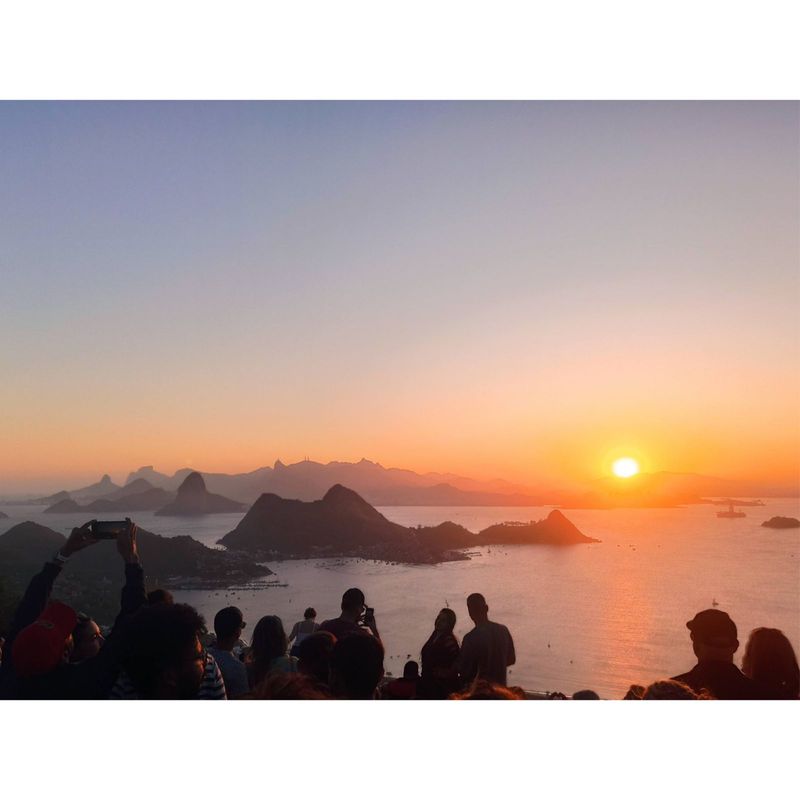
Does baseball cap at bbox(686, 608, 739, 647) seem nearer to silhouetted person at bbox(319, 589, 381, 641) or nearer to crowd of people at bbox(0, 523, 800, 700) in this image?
crowd of people at bbox(0, 523, 800, 700)

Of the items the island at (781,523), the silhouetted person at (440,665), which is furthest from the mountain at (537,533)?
the silhouetted person at (440,665)

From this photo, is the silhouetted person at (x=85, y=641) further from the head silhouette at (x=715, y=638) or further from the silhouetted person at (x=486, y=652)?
the head silhouette at (x=715, y=638)

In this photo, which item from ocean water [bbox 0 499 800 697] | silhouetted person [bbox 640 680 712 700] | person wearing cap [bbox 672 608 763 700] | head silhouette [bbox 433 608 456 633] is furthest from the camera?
ocean water [bbox 0 499 800 697]

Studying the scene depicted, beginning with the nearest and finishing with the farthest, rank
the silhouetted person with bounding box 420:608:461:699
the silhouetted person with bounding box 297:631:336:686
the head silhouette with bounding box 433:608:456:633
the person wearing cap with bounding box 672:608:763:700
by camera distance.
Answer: the person wearing cap with bounding box 672:608:763:700 < the silhouetted person with bounding box 297:631:336:686 < the silhouetted person with bounding box 420:608:461:699 < the head silhouette with bounding box 433:608:456:633

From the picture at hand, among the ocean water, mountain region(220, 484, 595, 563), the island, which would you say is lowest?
the ocean water

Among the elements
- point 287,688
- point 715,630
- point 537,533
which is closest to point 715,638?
point 715,630

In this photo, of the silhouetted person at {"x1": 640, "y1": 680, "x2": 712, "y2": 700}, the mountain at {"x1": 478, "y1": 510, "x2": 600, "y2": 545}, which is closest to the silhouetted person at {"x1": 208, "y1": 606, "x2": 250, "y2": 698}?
the silhouetted person at {"x1": 640, "y1": 680, "x2": 712, "y2": 700}

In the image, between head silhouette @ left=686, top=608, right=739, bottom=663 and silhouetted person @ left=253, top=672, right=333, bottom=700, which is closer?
silhouetted person @ left=253, top=672, right=333, bottom=700
